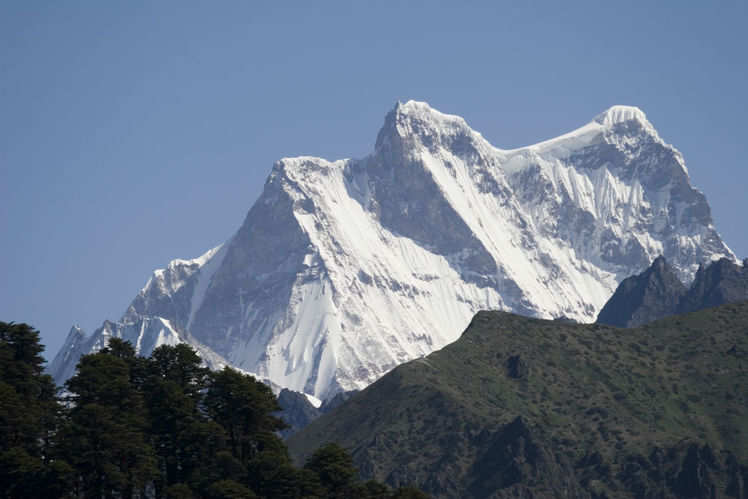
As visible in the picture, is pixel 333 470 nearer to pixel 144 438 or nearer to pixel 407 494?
pixel 407 494

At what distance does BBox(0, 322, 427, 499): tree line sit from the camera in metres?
172

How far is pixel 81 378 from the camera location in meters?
186

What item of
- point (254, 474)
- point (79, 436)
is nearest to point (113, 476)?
point (79, 436)

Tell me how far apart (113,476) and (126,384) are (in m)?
16.3

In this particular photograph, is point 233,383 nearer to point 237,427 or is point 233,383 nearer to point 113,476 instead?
point 237,427

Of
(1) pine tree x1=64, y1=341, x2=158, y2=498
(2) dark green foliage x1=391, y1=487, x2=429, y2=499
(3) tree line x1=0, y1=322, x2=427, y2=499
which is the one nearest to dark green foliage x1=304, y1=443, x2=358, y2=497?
(3) tree line x1=0, y1=322, x2=427, y2=499

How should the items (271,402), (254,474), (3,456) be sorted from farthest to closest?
(271,402) < (254,474) < (3,456)

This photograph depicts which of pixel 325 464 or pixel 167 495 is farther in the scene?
pixel 325 464

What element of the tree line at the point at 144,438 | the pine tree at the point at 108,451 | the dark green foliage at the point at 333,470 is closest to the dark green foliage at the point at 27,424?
the tree line at the point at 144,438

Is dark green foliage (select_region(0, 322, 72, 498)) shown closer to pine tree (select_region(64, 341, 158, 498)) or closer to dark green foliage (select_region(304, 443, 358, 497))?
pine tree (select_region(64, 341, 158, 498))

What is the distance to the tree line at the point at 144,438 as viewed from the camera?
565 ft

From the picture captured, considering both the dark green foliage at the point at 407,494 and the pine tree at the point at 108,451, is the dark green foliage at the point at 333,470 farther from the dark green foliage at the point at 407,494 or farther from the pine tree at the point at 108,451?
the pine tree at the point at 108,451

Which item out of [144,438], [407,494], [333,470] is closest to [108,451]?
[144,438]

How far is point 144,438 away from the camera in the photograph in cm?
18150
